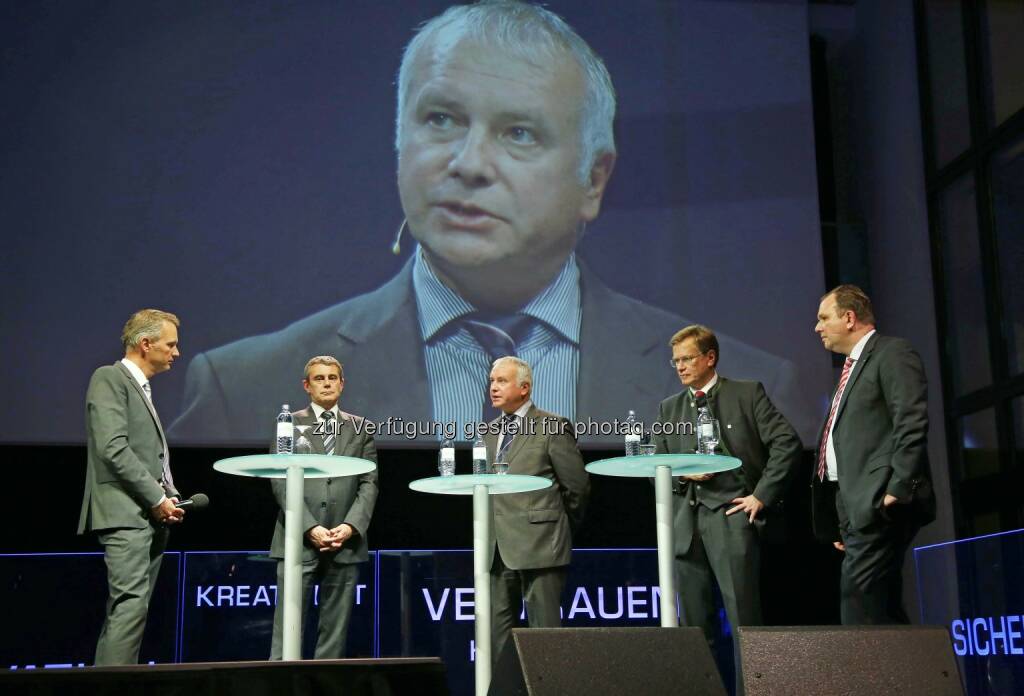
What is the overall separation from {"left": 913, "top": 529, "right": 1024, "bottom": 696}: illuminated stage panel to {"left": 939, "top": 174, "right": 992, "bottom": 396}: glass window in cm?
227

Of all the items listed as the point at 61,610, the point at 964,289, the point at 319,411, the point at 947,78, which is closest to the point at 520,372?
the point at 319,411

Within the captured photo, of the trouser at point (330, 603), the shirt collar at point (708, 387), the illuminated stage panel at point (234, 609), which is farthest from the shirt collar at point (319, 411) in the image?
the shirt collar at point (708, 387)

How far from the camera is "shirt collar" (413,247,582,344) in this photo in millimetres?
6441

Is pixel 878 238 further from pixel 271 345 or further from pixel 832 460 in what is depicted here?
pixel 271 345

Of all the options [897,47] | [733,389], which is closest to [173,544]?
[733,389]

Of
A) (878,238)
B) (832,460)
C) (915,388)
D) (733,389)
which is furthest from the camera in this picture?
(878,238)

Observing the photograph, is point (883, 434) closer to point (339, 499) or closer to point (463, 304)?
point (339, 499)

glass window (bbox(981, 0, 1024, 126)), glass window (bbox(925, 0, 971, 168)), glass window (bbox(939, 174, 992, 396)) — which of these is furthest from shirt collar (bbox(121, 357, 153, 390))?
glass window (bbox(925, 0, 971, 168))

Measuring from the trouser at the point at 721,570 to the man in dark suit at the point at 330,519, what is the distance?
4.54 ft

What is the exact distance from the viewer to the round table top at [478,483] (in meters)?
3.52

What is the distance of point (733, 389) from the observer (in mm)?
4691

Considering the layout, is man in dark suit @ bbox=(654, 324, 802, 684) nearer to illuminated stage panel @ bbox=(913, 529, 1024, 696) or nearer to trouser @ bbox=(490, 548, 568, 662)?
trouser @ bbox=(490, 548, 568, 662)

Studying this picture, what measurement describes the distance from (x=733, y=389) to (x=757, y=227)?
240cm

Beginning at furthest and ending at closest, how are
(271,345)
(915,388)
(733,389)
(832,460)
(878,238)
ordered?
1. (878,238)
2. (271,345)
3. (733,389)
4. (832,460)
5. (915,388)
